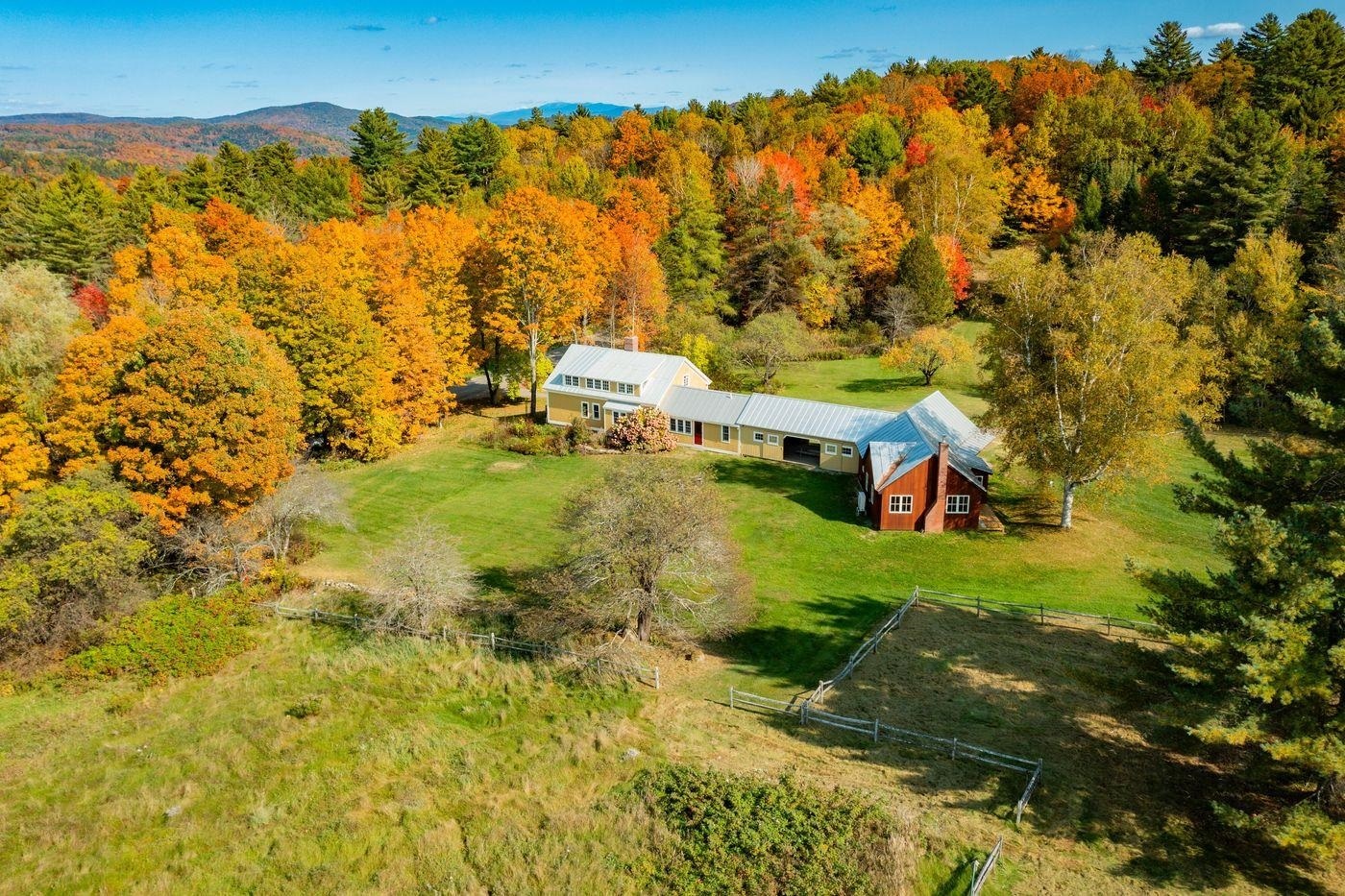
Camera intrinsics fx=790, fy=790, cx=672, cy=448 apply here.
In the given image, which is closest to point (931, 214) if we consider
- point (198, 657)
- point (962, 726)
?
point (962, 726)

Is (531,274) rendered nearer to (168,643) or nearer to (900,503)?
(900,503)

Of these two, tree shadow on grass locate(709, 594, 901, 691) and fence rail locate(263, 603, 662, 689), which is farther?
tree shadow on grass locate(709, 594, 901, 691)

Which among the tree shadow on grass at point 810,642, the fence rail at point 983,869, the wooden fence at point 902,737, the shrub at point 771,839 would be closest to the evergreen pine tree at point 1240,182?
the tree shadow on grass at point 810,642

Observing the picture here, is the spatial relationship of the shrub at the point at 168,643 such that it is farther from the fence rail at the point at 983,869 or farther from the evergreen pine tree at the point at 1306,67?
the evergreen pine tree at the point at 1306,67

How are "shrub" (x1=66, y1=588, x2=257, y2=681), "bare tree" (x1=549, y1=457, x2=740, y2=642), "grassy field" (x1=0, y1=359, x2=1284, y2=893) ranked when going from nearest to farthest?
"grassy field" (x1=0, y1=359, x2=1284, y2=893)
"bare tree" (x1=549, y1=457, x2=740, y2=642)
"shrub" (x1=66, y1=588, x2=257, y2=681)

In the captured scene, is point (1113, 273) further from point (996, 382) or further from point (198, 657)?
point (198, 657)

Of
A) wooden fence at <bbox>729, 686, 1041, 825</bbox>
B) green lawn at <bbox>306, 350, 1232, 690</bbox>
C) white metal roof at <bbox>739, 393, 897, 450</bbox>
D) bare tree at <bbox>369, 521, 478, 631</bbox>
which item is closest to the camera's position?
wooden fence at <bbox>729, 686, 1041, 825</bbox>

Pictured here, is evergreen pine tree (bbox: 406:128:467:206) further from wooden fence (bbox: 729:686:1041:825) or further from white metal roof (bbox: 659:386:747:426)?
wooden fence (bbox: 729:686:1041:825)

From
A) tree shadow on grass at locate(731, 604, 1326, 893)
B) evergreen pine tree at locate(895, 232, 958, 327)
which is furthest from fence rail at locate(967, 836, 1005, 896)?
evergreen pine tree at locate(895, 232, 958, 327)
